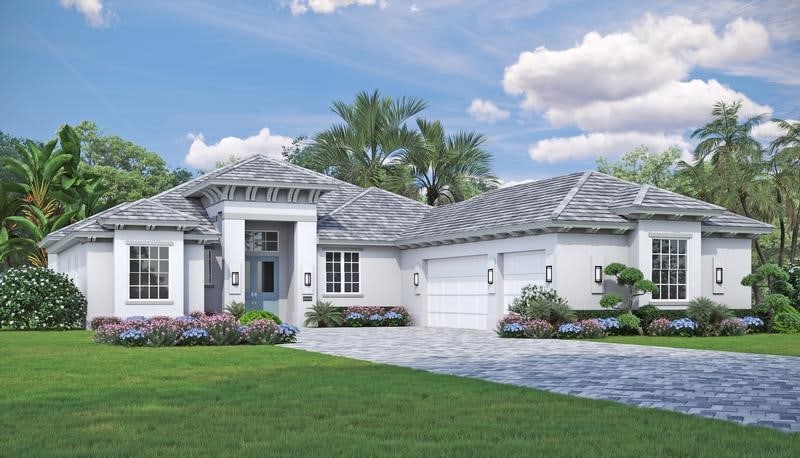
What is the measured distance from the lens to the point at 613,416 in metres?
9.29

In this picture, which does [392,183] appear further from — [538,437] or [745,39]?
[538,437]

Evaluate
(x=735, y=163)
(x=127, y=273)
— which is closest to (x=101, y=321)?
(x=127, y=273)

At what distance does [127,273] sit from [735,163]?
27712mm

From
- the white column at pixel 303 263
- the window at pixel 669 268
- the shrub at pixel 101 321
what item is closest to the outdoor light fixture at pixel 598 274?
the window at pixel 669 268

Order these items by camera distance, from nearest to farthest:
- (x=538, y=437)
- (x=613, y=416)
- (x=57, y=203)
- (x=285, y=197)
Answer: (x=538, y=437) → (x=613, y=416) → (x=285, y=197) → (x=57, y=203)

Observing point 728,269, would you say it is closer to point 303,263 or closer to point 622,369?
point 303,263

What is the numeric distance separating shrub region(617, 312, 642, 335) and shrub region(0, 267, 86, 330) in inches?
641

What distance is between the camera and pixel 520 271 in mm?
26172

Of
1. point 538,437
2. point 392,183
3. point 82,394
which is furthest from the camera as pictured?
point 392,183

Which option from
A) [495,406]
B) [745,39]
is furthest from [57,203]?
[745,39]

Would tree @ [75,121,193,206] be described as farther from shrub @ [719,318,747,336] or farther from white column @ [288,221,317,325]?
shrub @ [719,318,747,336]

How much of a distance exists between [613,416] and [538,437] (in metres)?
1.49

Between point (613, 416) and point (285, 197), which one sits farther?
point (285, 197)

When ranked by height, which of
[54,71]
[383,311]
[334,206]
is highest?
[54,71]
